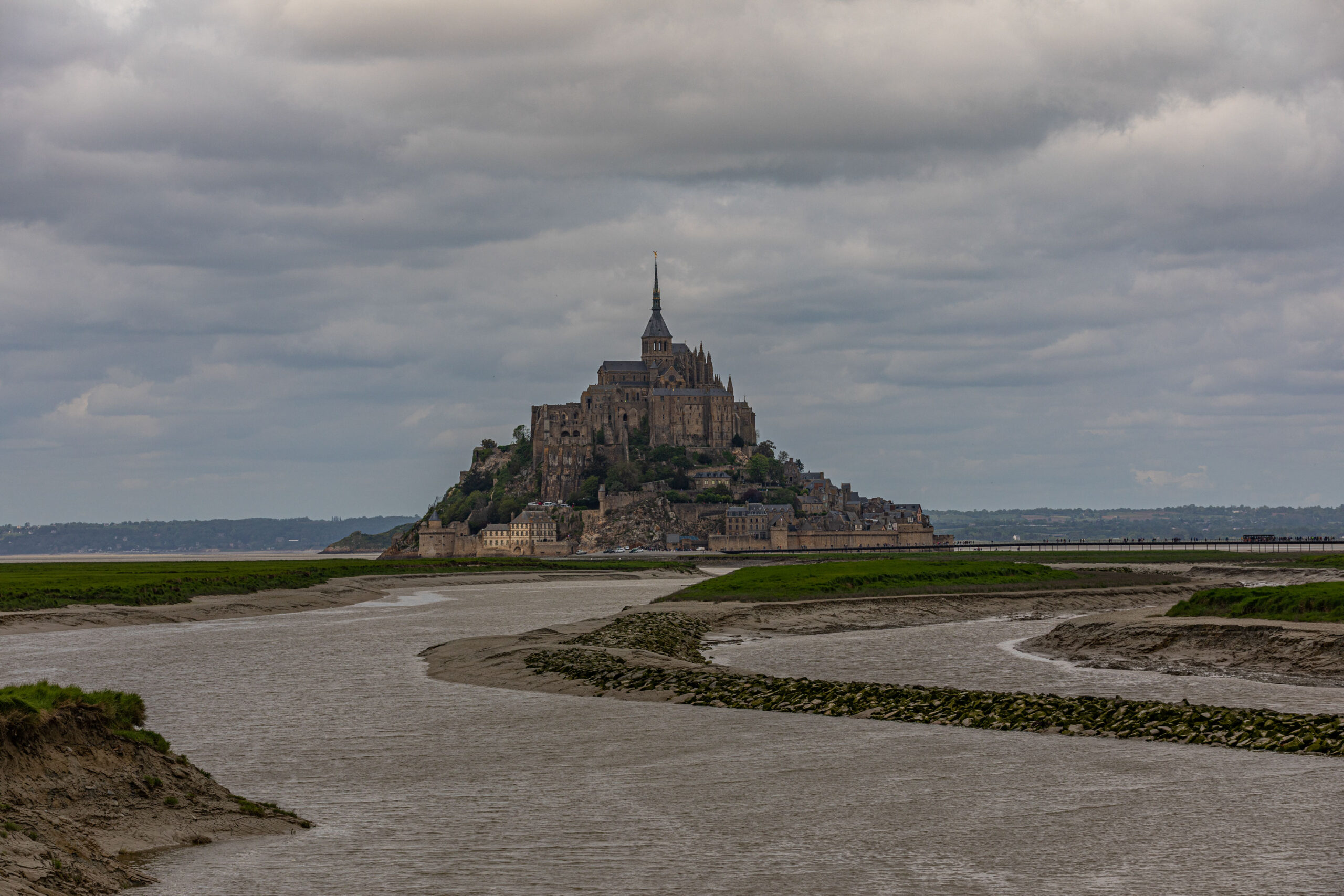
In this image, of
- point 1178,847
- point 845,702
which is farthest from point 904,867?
point 845,702

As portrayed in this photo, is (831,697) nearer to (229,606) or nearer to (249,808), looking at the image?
(249,808)

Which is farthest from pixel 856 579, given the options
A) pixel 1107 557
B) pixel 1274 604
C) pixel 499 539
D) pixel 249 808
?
pixel 499 539

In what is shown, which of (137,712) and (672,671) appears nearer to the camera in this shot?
(137,712)

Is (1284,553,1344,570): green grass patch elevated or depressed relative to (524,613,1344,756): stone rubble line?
depressed

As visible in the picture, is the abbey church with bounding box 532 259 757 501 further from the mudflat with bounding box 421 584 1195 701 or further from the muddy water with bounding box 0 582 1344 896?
the muddy water with bounding box 0 582 1344 896

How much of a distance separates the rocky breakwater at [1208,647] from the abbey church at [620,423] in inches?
5880

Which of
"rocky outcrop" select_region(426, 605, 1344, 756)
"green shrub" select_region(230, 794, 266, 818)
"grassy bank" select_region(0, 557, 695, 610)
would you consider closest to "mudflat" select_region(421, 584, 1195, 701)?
"rocky outcrop" select_region(426, 605, 1344, 756)

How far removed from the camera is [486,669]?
→ 1278 inches

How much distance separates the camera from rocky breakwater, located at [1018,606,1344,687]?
3008cm

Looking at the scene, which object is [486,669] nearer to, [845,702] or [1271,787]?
[845,702]

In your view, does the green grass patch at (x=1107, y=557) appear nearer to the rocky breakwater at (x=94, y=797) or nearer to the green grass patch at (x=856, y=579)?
the green grass patch at (x=856, y=579)

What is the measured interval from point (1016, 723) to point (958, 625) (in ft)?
87.1

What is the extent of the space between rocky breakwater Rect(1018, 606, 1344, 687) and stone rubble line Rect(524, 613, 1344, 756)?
7429mm

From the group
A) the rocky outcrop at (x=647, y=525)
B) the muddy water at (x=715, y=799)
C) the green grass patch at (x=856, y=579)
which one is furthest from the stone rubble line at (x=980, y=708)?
the rocky outcrop at (x=647, y=525)
